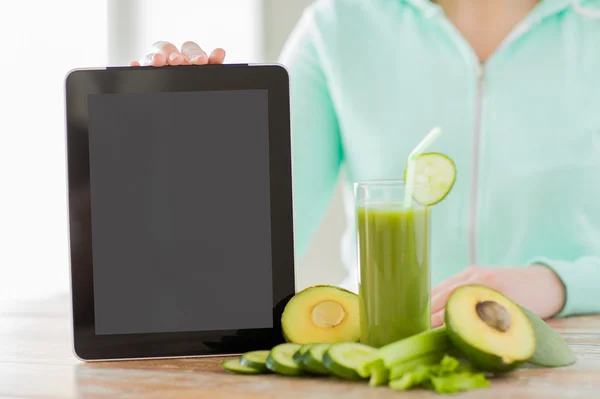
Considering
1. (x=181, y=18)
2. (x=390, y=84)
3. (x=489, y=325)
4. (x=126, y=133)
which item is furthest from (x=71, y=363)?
(x=181, y=18)

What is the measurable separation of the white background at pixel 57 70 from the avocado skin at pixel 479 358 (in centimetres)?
132

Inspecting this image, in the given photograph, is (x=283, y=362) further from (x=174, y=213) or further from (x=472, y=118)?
(x=472, y=118)

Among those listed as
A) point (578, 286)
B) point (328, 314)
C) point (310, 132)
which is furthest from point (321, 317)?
point (310, 132)

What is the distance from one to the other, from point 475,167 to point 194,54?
794mm

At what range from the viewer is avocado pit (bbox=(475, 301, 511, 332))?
70 centimetres

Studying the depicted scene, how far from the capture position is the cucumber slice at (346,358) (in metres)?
0.67

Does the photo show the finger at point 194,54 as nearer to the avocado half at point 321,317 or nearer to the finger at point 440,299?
the avocado half at point 321,317

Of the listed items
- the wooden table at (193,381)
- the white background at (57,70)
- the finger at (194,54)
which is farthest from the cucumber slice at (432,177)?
the white background at (57,70)

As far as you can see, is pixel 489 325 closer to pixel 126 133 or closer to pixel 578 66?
pixel 126 133

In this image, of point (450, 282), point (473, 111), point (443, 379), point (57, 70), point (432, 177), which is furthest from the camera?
point (57, 70)

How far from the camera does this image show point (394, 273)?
2.48 ft

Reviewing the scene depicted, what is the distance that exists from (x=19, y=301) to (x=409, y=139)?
2.98ft

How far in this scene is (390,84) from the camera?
1.52 m

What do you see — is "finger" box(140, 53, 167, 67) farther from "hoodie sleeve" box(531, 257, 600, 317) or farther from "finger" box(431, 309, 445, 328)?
"hoodie sleeve" box(531, 257, 600, 317)
